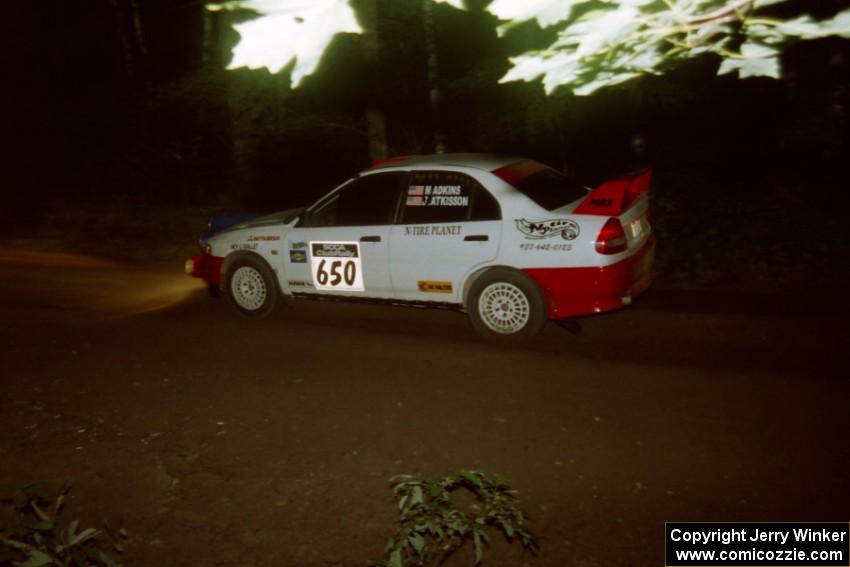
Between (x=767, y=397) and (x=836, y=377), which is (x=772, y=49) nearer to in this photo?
(x=767, y=397)

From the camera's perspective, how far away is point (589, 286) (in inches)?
245

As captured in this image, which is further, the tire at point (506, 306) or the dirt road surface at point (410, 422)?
the tire at point (506, 306)

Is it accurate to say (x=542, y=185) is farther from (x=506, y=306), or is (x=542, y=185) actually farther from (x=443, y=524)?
(x=443, y=524)

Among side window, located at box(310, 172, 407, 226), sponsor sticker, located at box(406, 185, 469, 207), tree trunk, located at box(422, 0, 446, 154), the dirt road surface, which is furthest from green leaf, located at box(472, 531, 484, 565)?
tree trunk, located at box(422, 0, 446, 154)

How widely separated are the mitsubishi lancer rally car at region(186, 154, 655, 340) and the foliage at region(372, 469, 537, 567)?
2843 mm

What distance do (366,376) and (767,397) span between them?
3.09 m

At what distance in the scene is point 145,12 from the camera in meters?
28.3

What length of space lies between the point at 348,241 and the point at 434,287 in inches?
40.2

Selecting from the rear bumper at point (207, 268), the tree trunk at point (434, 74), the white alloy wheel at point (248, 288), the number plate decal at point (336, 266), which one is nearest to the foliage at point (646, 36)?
the number plate decal at point (336, 266)

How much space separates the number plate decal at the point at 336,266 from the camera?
7.24 metres

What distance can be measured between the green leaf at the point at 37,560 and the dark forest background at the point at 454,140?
768 centimetres

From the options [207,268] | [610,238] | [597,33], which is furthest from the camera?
[207,268]

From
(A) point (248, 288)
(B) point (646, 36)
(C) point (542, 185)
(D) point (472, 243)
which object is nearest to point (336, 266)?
(A) point (248, 288)

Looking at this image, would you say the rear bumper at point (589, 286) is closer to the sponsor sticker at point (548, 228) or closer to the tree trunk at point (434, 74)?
the sponsor sticker at point (548, 228)
